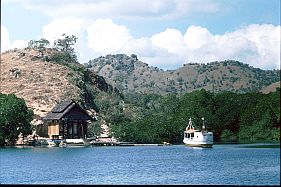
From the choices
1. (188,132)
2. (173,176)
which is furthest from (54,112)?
(173,176)

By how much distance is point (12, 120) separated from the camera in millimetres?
73312

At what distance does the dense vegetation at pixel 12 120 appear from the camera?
72938 mm

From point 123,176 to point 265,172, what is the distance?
35.0ft

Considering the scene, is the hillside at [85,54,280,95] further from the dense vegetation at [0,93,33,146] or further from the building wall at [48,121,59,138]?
the dense vegetation at [0,93,33,146]

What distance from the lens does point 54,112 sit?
83.0 m

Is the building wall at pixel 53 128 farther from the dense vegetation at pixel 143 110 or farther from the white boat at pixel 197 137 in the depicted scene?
the white boat at pixel 197 137

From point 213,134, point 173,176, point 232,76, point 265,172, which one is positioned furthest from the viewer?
point 232,76

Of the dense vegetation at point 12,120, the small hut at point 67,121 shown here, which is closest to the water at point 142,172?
the dense vegetation at point 12,120

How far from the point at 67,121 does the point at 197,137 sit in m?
20.2

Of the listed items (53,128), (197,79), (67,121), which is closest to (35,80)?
(53,128)

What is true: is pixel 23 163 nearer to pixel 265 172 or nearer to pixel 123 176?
pixel 123 176

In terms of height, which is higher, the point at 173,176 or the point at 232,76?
the point at 232,76

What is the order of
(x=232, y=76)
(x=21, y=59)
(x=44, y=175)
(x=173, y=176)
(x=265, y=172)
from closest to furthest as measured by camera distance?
(x=265, y=172)
(x=173, y=176)
(x=44, y=175)
(x=21, y=59)
(x=232, y=76)

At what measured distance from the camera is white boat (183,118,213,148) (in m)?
68.6
